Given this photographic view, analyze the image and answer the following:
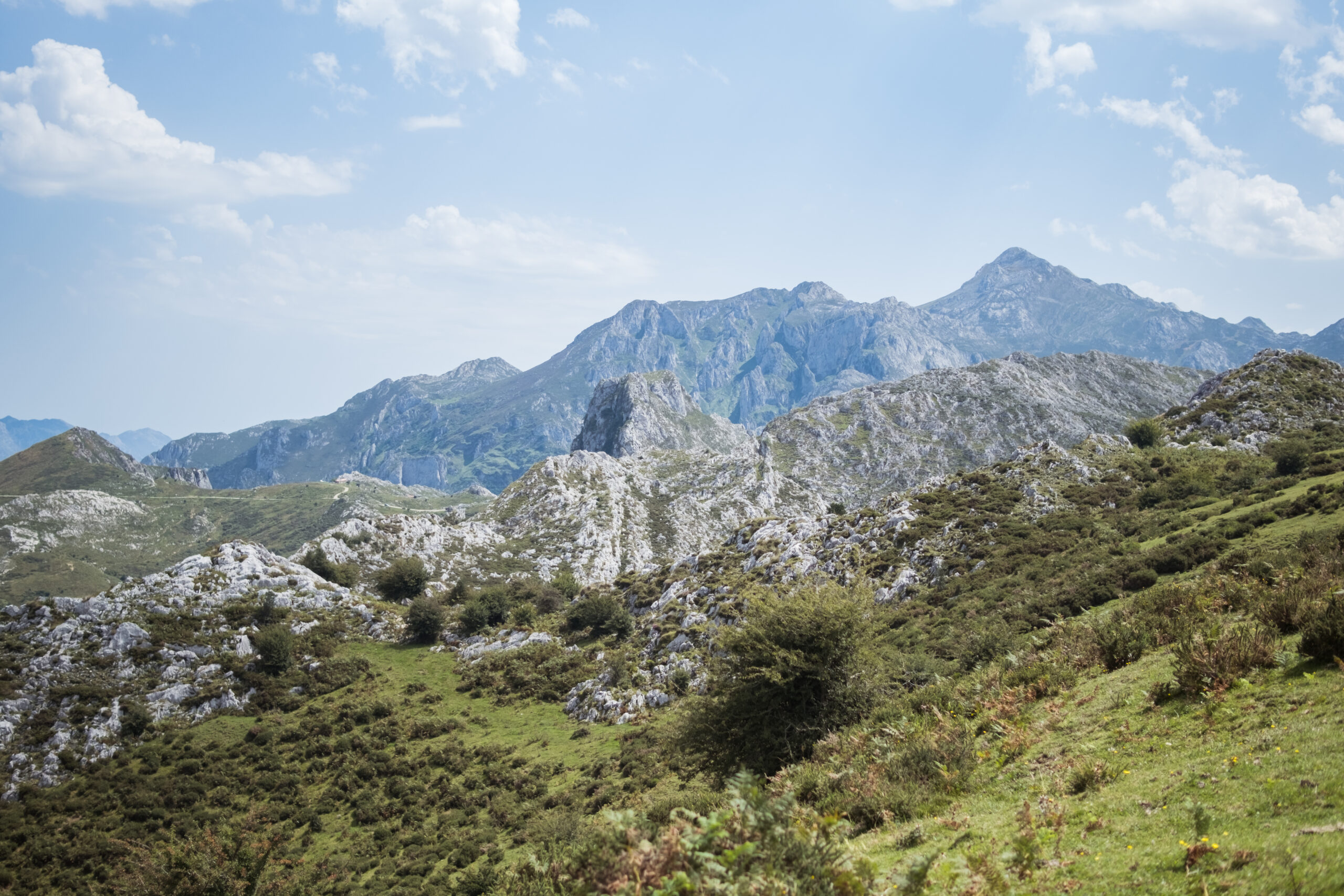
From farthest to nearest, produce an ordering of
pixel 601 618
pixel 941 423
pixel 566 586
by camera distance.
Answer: pixel 941 423
pixel 566 586
pixel 601 618

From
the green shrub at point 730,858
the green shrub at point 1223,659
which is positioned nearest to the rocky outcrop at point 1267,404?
the green shrub at point 1223,659

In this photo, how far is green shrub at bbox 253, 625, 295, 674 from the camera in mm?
43594

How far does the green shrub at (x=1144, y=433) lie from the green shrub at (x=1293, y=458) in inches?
641

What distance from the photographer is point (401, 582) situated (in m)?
69.8

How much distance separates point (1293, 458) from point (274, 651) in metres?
71.2

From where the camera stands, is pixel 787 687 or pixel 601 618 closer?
pixel 787 687

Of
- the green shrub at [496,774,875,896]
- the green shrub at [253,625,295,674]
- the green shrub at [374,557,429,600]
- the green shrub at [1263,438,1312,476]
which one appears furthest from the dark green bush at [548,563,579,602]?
the green shrub at [1263,438,1312,476]

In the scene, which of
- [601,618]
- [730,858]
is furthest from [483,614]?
[730,858]

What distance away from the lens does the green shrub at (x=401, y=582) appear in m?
69.5

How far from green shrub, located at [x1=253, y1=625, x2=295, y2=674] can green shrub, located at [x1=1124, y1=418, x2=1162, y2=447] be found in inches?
2999

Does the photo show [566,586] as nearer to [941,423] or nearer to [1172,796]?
[1172,796]

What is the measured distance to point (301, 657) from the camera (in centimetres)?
4556

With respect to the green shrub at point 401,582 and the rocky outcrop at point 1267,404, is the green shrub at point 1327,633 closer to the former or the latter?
the rocky outcrop at point 1267,404

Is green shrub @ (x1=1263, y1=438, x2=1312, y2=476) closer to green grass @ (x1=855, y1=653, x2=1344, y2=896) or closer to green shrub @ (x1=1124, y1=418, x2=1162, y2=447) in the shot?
green shrub @ (x1=1124, y1=418, x2=1162, y2=447)
